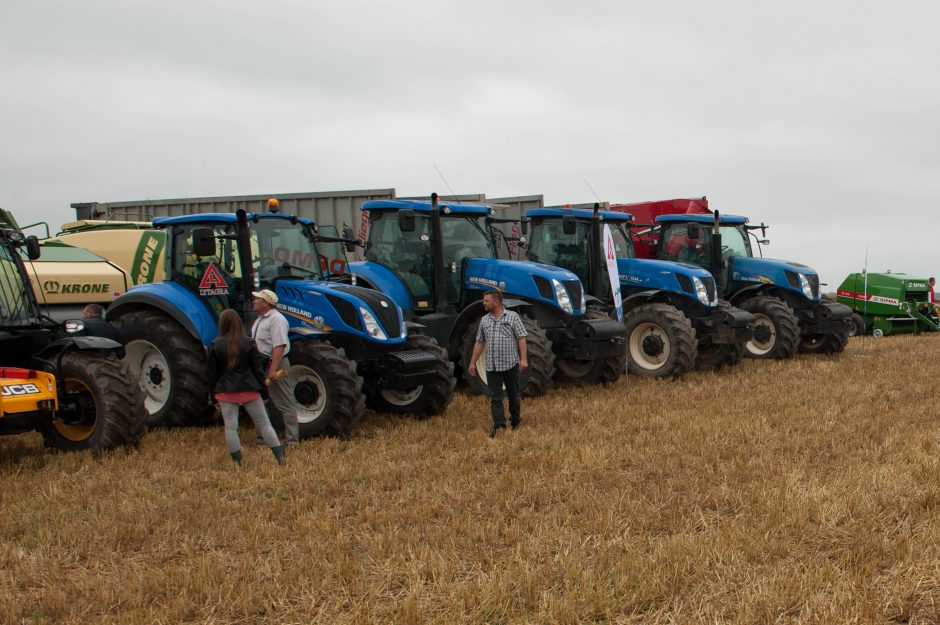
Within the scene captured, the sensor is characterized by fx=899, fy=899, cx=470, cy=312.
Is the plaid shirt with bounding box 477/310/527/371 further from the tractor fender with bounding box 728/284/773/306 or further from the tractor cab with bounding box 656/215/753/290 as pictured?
the tractor fender with bounding box 728/284/773/306

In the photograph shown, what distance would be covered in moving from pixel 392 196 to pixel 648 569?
10290mm

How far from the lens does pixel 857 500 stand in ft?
16.8

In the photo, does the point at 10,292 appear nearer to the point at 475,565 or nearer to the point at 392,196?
the point at 475,565

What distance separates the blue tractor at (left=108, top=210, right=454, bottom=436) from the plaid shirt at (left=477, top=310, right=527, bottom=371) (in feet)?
1.68

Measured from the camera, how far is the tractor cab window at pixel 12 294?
7039mm

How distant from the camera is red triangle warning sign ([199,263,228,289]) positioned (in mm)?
8172

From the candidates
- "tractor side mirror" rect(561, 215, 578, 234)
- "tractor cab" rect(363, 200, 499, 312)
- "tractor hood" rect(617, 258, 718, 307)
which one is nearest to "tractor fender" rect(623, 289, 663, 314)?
"tractor hood" rect(617, 258, 718, 307)

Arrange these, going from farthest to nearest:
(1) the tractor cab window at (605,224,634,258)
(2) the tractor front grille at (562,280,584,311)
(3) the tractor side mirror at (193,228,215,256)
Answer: (1) the tractor cab window at (605,224,634,258) → (2) the tractor front grille at (562,280,584,311) → (3) the tractor side mirror at (193,228,215,256)

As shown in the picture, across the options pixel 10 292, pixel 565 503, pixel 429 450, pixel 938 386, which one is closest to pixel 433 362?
pixel 429 450

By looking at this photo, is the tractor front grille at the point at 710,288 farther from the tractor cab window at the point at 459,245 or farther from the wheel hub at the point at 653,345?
the tractor cab window at the point at 459,245

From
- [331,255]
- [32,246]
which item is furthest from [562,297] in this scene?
[32,246]

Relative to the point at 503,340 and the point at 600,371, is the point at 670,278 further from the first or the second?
the point at 503,340

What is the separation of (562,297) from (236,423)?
4678mm

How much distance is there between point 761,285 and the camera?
13.7 meters
